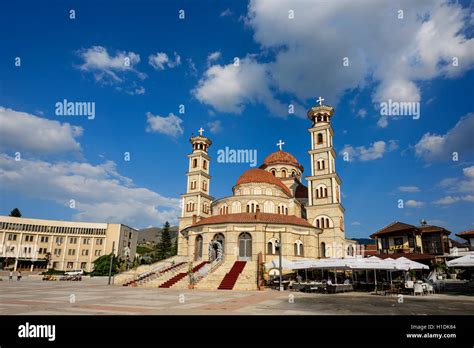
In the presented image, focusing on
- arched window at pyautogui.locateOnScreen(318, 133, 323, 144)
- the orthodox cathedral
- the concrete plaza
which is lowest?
the concrete plaza

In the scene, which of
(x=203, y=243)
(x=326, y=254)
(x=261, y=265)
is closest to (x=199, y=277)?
(x=261, y=265)

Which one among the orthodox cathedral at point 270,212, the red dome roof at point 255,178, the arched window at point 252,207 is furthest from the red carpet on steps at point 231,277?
the red dome roof at point 255,178

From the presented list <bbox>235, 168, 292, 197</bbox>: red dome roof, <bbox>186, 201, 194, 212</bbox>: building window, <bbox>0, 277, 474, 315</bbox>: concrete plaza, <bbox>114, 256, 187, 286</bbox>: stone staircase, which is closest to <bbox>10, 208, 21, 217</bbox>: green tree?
<bbox>186, 201, 194, 212</bbox>: building window

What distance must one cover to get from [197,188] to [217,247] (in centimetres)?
2013

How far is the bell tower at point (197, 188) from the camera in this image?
57.4 m

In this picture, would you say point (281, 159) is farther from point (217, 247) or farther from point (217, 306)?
point (217, 306)

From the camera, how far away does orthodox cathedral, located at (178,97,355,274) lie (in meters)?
39.7

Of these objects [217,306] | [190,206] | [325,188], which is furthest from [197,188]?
[217,306]

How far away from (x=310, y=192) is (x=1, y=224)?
227ft

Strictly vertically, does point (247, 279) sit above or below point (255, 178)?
below

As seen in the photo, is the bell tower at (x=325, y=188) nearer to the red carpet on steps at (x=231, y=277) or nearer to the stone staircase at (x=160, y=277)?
the red carpet on steps at (x=231, y=277)

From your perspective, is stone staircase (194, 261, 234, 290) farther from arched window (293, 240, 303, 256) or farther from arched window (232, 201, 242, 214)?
arched window (232, 201, 242, 214)

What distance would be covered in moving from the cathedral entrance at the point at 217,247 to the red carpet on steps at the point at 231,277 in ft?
15.7

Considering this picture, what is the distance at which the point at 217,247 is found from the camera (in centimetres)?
4088
